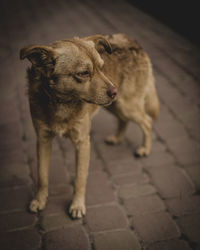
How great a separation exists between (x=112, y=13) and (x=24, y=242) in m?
8.80

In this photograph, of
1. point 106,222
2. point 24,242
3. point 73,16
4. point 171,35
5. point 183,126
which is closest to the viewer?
point 24,242

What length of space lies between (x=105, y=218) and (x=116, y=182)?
0.51 metres

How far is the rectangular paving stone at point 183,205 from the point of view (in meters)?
2.58

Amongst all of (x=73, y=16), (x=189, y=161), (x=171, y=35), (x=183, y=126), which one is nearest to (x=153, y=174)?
(x=189, y=161)

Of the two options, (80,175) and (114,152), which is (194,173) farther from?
(80,175)

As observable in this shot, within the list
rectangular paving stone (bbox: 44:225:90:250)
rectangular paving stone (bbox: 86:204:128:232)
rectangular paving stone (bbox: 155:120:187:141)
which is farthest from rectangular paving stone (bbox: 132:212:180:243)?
rectangular paving stone (bbox: 155:120:187:141)

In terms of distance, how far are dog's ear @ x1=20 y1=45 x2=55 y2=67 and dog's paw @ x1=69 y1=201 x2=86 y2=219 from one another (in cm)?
136

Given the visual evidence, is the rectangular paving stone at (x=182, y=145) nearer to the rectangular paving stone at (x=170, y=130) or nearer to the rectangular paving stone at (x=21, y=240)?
the rectangular paving stone at (x=170, y=130)

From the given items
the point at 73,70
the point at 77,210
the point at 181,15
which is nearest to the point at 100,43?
the point at 73,70

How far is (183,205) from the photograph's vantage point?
2.65 meters

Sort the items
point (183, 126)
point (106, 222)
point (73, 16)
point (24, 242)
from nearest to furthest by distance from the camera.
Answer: point (24, 242)
point (106, 222)
point (183, 126)
point (73, 16)

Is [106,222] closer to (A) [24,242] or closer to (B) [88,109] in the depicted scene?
(A) [24,242]

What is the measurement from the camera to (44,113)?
235 cm

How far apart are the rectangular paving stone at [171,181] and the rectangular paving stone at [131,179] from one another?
10 centimetres
